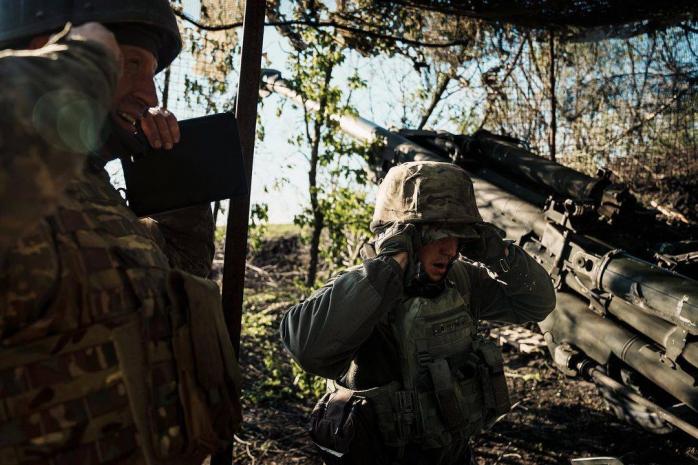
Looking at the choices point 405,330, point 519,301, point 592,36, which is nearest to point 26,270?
point 405,330

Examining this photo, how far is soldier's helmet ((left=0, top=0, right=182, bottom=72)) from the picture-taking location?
148cm

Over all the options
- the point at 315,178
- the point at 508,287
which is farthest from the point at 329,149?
the point at 508,287

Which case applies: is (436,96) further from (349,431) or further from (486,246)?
(349,431)

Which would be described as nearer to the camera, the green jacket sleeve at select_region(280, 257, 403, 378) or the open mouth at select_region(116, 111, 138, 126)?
the open mouth at select_region(116, 111, 138, 126)

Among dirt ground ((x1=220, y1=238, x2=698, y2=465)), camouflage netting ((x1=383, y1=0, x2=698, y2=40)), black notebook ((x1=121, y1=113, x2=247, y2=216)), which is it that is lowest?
dirt ground ((x1=220, y1=238, x2=698, y2=465))

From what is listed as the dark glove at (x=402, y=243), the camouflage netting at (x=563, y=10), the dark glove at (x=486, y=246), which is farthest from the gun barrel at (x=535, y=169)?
the dark glove at (x=402, y=243)

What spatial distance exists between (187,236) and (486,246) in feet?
3.58

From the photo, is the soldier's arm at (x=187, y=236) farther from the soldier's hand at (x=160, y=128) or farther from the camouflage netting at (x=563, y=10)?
the camouflage netting at (x=563, y=10)

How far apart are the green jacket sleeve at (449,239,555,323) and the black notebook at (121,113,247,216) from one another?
1.03 metres

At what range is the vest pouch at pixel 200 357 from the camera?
1392 mm

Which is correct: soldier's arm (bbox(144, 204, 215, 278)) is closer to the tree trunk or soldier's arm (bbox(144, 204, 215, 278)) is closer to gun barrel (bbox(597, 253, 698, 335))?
gun barrel (bbox(597, 253, 698, 335))

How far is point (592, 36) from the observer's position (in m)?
5.61

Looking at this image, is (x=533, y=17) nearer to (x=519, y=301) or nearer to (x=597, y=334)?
(x=597, y=334)

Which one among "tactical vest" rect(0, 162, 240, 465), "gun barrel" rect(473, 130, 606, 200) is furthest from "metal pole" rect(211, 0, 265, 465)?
"gun barrel" rect(473, 130, 606, 200)
